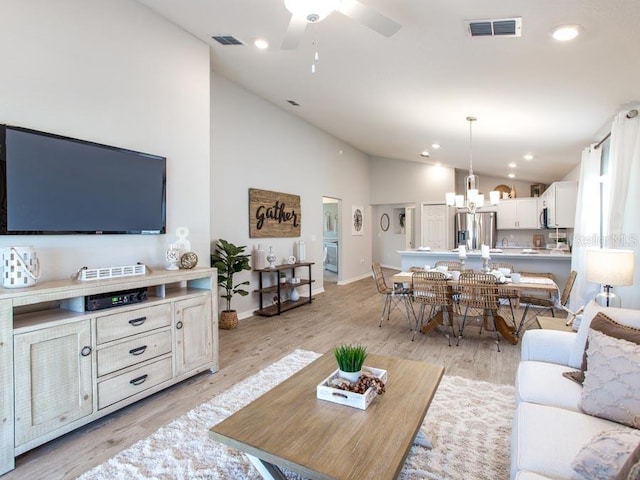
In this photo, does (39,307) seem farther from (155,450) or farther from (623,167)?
(623,167)

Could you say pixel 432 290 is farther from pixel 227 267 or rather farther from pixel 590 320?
pixel 227 267

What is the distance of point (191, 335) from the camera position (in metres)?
3.16

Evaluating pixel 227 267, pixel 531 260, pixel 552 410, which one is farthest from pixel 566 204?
pixel 227 267

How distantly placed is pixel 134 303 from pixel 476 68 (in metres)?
3.61

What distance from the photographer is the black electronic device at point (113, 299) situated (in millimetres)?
2463

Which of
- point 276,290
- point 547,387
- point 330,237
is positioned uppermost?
point 330,237

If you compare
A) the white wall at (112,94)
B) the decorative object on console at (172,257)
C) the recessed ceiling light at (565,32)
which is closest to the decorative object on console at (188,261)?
the decorative object on console at (172,257)

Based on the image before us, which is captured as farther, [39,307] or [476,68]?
[476,68]

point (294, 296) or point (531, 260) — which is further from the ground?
point (531, 260)

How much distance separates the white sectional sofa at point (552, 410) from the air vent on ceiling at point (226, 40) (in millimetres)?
3909

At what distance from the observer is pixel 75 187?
8.96 feet

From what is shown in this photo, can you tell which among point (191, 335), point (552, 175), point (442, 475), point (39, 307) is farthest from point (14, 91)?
point (552, 175)

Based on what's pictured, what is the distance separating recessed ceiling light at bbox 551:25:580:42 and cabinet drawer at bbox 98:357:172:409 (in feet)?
12.6

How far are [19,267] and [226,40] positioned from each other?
2969mm
